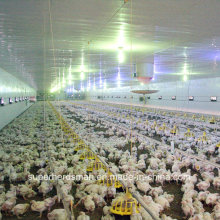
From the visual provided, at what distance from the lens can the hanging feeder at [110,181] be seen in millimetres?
3297

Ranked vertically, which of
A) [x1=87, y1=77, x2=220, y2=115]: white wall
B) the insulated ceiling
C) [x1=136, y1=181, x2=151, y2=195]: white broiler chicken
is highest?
the insulated ceiling

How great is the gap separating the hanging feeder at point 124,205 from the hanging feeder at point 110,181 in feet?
1.76

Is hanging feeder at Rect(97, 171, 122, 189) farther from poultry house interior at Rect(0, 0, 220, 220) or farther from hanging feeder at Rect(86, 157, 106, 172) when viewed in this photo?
hanging feeder at Rect(86, 157, 106, 172)

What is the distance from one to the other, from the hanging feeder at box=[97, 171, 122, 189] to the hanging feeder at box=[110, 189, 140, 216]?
0.54 metres

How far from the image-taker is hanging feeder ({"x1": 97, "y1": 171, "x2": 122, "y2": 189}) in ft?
10.8

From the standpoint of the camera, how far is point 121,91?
27.2 meters

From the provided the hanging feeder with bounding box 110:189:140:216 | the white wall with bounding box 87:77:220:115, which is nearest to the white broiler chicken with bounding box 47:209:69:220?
the hanging feeder with bounding box 110:189:140:216

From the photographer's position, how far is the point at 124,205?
8.84 ft

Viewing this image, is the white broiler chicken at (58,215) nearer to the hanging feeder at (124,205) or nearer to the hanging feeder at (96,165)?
the hanging feeder at (124,205)

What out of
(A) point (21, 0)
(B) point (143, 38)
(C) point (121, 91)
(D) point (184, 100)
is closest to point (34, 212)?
(A) point (21, 0)

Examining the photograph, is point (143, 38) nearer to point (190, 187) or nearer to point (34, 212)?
point (190, 187)

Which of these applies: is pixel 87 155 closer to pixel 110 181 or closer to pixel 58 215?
pixel 110 181

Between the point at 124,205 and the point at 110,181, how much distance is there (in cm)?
74

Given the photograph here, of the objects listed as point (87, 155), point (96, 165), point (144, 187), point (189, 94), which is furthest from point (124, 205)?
point (189, 94)
